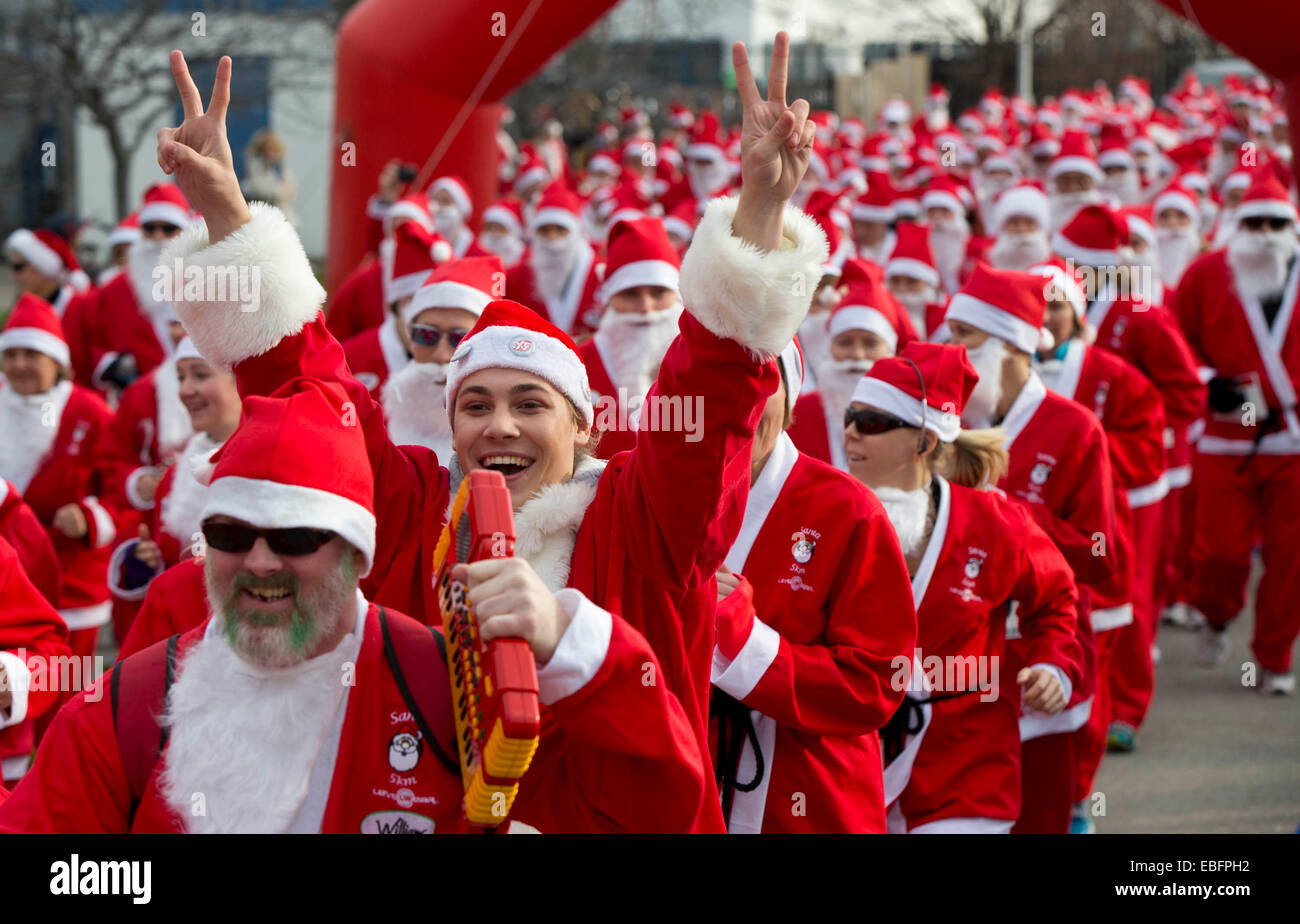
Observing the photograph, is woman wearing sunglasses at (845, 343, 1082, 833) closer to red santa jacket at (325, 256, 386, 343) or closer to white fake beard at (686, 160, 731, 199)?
red santa jacket at (325, 256, 386, 343)

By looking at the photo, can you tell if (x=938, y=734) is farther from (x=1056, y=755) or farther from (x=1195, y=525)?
(x=1195, y=525)

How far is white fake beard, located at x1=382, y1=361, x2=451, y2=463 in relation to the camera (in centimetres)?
597

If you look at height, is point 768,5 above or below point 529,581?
above

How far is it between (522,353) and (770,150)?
88 centimetres

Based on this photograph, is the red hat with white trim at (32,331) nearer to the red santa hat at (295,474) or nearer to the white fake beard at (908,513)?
the white fake beard at (908,513)

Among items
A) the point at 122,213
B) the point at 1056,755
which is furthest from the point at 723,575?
the point at 122,213

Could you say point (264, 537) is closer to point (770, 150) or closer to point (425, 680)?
Result: point (425, 680)

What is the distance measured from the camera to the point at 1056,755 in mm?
5785

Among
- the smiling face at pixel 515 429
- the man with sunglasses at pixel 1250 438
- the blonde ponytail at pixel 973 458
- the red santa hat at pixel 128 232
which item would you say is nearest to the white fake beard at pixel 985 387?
the blonde ponytail at pixel 973 458

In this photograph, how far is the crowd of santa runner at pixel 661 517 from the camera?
2.84 m

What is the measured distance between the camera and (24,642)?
4.69 metres

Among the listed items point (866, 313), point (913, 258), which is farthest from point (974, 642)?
point (913, 258)
